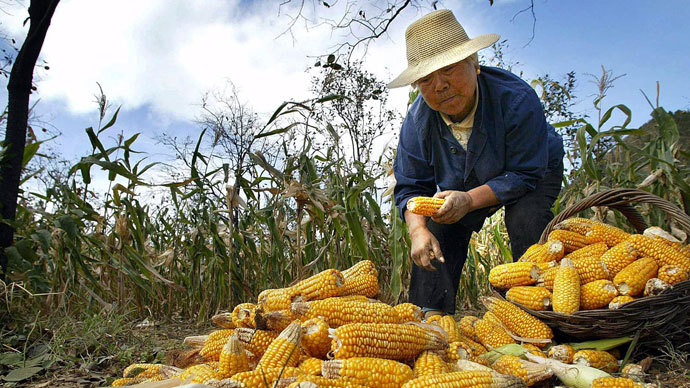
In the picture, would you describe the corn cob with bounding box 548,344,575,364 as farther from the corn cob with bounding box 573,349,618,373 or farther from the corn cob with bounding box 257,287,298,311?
the corn cob with bounding box 257,287,298,311

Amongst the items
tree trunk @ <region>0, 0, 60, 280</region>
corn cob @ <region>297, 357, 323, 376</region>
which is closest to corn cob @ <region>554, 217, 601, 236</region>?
corn cob @ <region>297, 357, 323, 376</region>

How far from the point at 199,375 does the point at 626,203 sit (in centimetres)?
279

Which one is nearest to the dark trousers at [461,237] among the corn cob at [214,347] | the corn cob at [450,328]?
the corn cob at [450,328]

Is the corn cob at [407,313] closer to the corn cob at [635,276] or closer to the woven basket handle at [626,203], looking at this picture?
the corn cob at [635,276]

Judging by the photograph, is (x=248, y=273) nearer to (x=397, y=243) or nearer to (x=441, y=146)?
(x=397, y=243)

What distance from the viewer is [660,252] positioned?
2.62 metres

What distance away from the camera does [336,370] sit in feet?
5.21

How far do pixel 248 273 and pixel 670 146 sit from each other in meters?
3.86

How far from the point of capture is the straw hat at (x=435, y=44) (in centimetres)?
284

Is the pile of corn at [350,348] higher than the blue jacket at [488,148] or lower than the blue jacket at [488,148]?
lower

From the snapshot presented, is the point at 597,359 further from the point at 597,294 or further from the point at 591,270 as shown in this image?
the point at 591,270

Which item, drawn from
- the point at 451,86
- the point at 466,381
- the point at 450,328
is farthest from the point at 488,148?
the point at 466,381

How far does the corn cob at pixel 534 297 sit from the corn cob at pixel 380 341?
0.92 metres

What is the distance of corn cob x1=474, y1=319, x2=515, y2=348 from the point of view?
2.49 meters
